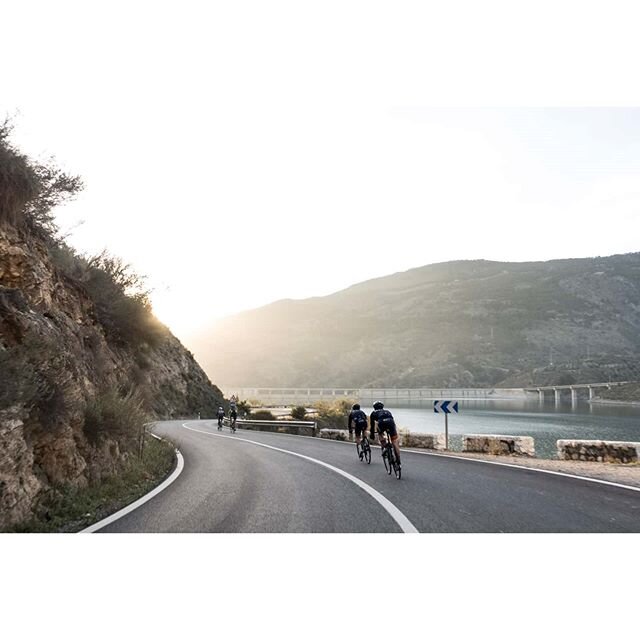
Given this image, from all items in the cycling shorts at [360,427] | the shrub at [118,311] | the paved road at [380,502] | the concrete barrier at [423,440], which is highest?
the shrub at [118,311]

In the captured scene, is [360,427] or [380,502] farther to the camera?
[360,427]

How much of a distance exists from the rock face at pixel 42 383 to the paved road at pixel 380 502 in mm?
1177

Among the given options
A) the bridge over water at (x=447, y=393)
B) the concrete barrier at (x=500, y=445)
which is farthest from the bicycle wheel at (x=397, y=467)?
the bridge over water at (x=447, y=393)

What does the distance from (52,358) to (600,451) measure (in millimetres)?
13437

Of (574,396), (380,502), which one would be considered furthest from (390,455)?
(574,396)

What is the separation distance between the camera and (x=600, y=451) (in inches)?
495

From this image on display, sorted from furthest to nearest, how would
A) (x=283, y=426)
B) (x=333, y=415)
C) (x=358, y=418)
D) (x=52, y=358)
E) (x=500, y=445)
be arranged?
1. (x=333, y=415)
2. (x=283, y=426)
3. (x=500, y=445)
4. (x=358, y=418)
5. (x=52, y=358)

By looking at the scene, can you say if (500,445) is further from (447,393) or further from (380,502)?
(447,393)

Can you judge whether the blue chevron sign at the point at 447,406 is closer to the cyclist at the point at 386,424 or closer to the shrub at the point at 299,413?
the cyclist at the point at 386,424

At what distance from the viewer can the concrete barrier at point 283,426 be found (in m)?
26.3

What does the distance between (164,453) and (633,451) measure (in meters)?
12.6
